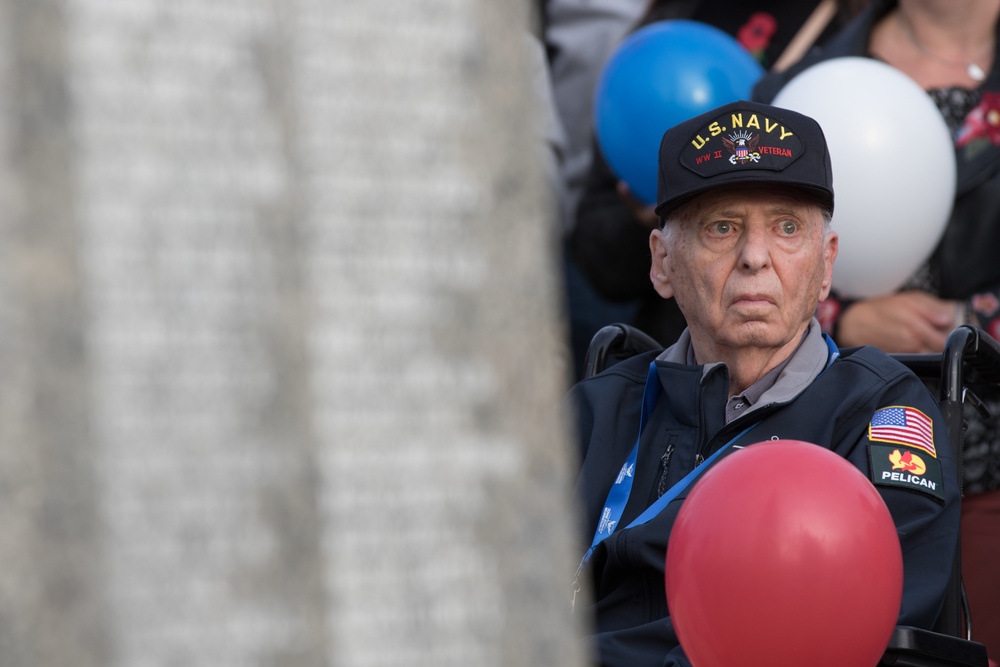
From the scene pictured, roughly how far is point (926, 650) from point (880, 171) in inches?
59.6

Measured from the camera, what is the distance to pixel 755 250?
287cm

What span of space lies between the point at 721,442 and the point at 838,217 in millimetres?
1010

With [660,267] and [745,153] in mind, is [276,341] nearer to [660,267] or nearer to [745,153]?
[745,153]

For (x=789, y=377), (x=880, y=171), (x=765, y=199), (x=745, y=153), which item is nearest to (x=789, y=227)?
(x=765, y=199)

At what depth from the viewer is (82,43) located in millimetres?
1062

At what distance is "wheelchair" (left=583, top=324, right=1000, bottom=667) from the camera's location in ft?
7.76

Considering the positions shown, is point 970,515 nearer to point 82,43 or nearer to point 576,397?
point 576,397

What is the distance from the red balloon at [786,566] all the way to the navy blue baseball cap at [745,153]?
34.8 inches

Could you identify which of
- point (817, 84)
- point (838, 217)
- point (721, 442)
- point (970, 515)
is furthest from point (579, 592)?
point (817, 84)

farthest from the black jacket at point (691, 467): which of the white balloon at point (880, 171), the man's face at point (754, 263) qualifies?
the white balloon at point (880, 171)

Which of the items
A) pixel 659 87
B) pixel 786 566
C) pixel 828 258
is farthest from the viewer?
pixel 659 87

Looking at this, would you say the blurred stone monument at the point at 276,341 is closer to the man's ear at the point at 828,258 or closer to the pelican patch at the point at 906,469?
the pelican patch at the point at 906,469

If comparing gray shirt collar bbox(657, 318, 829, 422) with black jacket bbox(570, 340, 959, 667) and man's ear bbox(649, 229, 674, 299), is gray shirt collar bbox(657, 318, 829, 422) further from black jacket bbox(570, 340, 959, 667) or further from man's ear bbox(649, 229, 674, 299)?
man's ear bbox(649, 229, 674, 299)

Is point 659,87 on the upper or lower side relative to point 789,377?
upper
